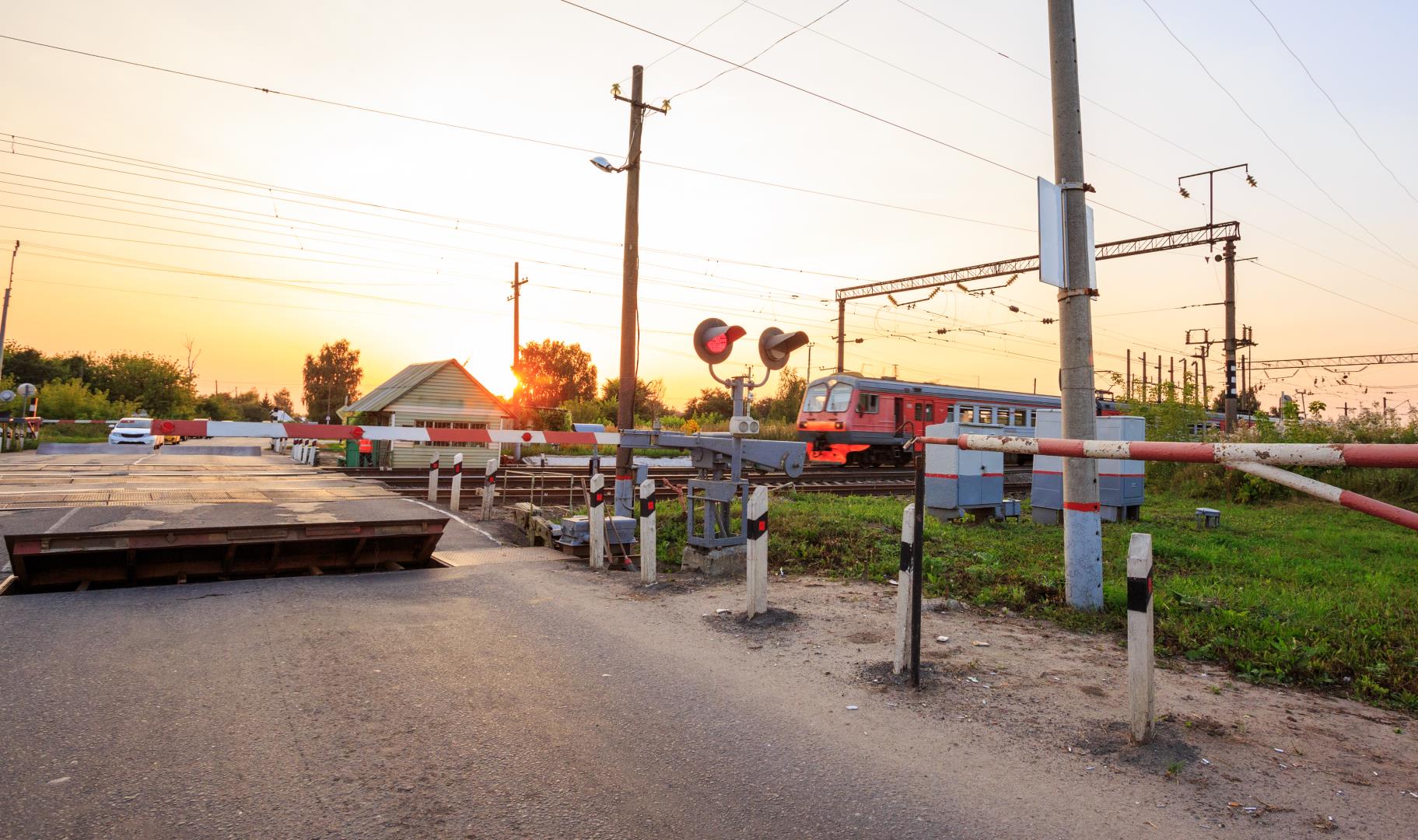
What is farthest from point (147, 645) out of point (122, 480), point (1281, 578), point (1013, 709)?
point (122, 480)

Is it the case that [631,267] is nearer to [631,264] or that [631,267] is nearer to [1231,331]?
[631,264]

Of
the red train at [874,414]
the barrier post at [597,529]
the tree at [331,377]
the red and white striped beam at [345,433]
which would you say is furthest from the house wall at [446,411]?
the tree at [331,377]

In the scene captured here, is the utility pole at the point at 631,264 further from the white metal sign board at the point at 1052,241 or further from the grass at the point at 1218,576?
the white metal sign board at the point at 1052,241

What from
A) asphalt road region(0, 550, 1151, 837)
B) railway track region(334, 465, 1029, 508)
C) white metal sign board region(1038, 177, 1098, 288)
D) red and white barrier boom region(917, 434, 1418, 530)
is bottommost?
asphalt road region(0, 550, 1151, 837)

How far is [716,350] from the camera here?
8.21 meters

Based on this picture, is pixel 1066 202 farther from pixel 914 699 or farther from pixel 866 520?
pixel 866 520

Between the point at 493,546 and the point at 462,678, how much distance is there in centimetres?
570

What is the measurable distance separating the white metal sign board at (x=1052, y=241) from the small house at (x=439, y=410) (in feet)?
76.2

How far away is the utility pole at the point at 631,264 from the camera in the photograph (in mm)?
13398

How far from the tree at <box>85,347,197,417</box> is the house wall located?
147 ft

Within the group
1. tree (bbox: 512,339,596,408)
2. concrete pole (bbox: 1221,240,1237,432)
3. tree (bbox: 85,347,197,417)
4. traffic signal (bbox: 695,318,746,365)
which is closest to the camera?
traffic signal (bbox: 695,318,746,365)

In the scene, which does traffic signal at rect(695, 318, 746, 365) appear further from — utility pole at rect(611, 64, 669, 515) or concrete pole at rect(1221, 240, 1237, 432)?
concrete pole at rect(1221, 240, 1237, 432)

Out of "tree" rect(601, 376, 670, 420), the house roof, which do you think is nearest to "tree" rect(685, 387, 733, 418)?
"tree" rect(601, 376, 670, 420)

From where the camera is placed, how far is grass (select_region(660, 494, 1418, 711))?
16.7 feet
